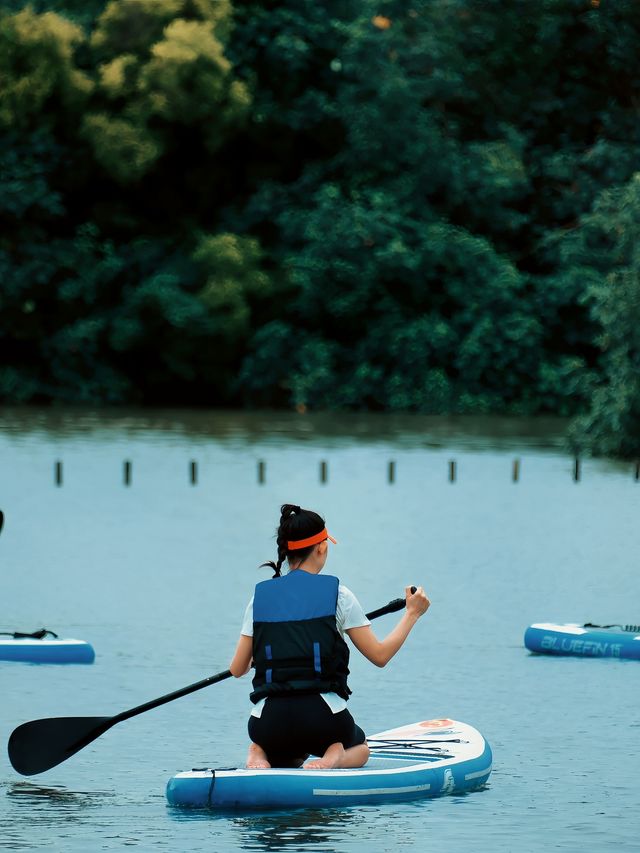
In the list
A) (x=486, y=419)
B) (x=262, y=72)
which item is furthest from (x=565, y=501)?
(x=262, y=72)

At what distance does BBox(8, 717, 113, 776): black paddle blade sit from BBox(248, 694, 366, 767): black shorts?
4.83ft

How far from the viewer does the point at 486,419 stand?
64562 mm

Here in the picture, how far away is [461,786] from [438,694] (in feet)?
12.8

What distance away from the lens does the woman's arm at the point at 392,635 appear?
36.8 feet

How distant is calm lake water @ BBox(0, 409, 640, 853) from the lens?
1181 cm

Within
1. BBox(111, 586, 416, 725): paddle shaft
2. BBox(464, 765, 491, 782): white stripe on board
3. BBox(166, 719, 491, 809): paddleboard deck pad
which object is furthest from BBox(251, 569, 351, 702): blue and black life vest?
BBox(464, 765, 491, 782): white stripe on board

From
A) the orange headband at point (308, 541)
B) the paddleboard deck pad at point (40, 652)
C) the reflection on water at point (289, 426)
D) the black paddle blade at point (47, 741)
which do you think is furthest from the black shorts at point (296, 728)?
the reflection on water at point (289, 426)

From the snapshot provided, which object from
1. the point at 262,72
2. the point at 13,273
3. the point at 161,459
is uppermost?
the point at 262,72

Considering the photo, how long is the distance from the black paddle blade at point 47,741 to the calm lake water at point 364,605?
0.17 m

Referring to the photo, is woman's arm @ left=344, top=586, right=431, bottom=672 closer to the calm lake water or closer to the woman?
the woman

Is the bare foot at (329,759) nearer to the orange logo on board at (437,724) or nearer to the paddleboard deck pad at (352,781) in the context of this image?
the paddleboard deck pad at (352,781)

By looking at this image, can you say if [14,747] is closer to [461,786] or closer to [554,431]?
[461,786]

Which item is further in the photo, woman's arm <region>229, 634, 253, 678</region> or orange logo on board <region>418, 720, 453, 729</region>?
orange logo on board <region>418, 720, 453, 729</region>

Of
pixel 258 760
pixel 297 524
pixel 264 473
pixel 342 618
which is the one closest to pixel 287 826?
pixel 258 760
